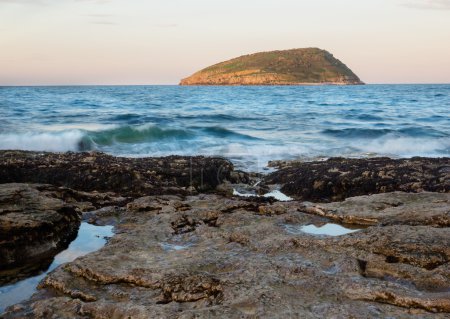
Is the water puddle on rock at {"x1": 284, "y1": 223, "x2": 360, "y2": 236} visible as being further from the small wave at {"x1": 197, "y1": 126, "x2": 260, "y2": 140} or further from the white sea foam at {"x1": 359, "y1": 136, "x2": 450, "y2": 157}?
the small wave at {"x1": 197, "y1": 126, "x2": 260, "y2": 140}

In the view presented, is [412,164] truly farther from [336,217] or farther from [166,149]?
[166,149]

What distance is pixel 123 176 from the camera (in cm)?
738

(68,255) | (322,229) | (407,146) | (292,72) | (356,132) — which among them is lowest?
(407,146)

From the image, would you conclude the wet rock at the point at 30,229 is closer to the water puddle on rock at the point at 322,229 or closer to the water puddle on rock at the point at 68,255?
the water puddle on rock at the point at 68,255

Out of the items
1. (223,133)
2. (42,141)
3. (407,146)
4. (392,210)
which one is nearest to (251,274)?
(392,210)

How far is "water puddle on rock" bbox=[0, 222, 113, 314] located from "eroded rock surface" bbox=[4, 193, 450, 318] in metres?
0.19

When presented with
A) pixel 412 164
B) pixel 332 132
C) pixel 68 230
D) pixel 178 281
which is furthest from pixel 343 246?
pixel 332 132

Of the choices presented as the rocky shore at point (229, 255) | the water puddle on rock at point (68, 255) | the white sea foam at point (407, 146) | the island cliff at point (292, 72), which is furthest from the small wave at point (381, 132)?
the island cliff at point (292, 72)

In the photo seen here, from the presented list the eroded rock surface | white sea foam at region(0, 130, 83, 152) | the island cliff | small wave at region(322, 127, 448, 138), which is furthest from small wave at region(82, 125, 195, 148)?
the island cliff

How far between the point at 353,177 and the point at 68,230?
4.75 m

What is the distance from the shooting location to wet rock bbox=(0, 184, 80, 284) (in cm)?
417

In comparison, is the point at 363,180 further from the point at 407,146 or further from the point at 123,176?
the point at 407,146

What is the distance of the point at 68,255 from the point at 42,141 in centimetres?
1449

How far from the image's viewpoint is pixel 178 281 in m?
3.30
